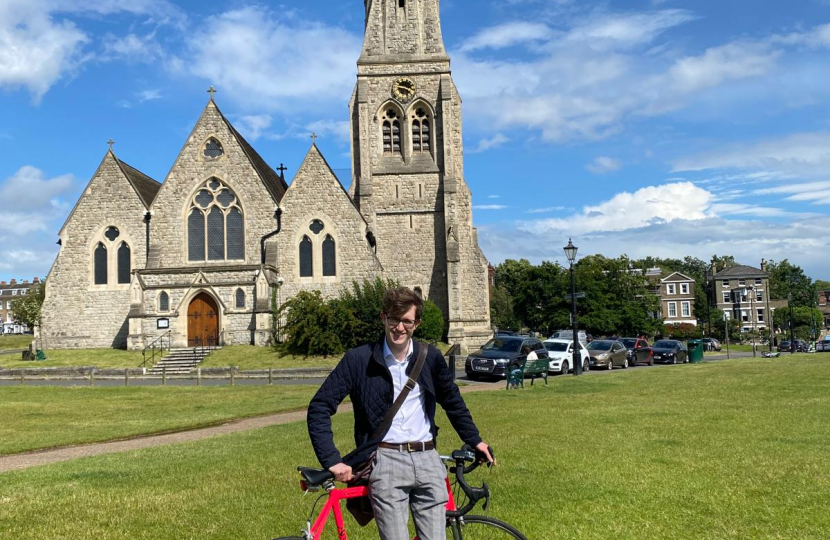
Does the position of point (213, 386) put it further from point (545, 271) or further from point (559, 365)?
point (545, 271)

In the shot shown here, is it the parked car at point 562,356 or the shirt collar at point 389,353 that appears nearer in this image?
the shirt collar at point 389,353

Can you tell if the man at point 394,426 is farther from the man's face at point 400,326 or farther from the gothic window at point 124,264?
the gothic window at point 124,264

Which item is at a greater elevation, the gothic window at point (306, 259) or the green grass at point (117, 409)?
the gothic window at point (306, 259)

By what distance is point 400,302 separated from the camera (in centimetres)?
467

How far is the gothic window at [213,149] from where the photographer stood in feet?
139

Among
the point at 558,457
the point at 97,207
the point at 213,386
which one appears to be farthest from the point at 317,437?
the point at 97,207

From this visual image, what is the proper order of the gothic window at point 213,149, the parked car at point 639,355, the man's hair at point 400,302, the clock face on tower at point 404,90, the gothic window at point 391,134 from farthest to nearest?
the gothic window at point 391,134, the clock face on tower at point 404,90, the gothic window at point 213,149, the parked car at point 639,355, the man's hair at point 400,302

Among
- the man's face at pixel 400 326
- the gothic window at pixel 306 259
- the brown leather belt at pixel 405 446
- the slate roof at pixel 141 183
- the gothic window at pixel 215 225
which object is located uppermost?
the slate roof at pixel 141 183

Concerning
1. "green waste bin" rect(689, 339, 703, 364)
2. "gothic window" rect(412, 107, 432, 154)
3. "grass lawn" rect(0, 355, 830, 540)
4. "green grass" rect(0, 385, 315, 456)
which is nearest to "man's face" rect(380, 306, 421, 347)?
"grass lawn" rect(0, 355, 830, 540)

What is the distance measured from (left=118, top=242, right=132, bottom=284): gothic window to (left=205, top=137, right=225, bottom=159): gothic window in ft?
21.5

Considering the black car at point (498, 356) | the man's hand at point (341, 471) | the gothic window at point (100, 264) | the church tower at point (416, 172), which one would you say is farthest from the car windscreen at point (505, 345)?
the man's hand at point (341, 471)

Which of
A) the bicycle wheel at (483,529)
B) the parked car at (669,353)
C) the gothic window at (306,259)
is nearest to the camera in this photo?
the bicycle wheel at (483,529)

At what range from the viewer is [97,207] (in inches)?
1667

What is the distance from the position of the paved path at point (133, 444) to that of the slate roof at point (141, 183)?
92.4 feet
